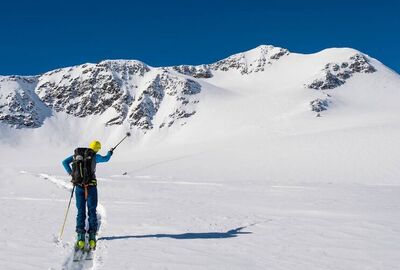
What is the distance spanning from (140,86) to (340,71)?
63407 millimetres

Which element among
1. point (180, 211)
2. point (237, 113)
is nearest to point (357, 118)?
point (237, 113)

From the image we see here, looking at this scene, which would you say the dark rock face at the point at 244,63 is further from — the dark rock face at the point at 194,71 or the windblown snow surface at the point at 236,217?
the windblown snow surface at the point at 236,217

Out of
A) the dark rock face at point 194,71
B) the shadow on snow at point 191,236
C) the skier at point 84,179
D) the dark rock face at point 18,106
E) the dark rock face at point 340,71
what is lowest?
the shadow on snow at point 191,236

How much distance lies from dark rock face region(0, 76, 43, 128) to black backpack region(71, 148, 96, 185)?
124m

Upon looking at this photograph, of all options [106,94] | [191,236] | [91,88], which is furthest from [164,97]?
[191,236]

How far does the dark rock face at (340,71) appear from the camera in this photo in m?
129

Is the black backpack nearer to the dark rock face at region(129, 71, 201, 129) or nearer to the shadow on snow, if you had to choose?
the shadow on snow

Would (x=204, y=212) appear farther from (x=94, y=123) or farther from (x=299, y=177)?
(x=94, y=123)

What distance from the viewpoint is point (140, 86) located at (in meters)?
140

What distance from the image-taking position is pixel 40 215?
1250 cm

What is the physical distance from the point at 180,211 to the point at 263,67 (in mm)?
154022

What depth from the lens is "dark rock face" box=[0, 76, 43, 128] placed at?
125 metres

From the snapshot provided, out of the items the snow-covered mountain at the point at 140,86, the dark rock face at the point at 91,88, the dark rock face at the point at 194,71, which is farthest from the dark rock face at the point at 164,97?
the dark rock face at the point at 194,71

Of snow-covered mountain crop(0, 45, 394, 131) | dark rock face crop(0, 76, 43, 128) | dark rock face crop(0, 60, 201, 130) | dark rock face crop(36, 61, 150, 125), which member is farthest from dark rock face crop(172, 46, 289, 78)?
dark rock face crop(0, 76, 43, 128)
